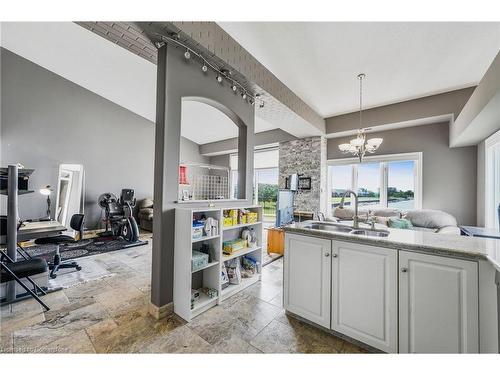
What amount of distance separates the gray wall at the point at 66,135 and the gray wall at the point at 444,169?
23.7 feet

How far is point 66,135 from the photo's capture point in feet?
16.3

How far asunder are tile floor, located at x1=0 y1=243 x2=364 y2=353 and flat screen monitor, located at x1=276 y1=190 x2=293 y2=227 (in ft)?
3.97

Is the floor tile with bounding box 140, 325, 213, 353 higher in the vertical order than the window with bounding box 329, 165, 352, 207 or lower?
lower

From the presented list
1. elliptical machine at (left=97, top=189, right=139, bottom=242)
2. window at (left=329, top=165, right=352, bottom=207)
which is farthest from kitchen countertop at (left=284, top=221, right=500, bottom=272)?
elliptical machine at (left=97, top=189, right=139, bottom=242)

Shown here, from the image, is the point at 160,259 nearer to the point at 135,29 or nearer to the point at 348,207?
the point at 135,29

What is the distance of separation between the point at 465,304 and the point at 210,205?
85.9 inches

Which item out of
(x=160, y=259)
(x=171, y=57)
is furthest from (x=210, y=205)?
(x=171, y=57)

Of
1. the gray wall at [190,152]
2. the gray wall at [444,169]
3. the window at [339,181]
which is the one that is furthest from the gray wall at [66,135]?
the gray wall at [444,169]

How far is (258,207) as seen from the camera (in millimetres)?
A: 2873

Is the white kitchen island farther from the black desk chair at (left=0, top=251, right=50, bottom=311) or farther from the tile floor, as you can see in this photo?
the black desk chair at (left=0, top=251, right=50, bottom=311)

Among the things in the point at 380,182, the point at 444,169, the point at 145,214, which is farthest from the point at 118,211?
the point at 444,169

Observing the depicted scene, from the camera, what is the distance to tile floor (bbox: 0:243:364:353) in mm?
1564

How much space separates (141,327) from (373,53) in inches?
163

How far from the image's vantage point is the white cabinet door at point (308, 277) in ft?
5.55
